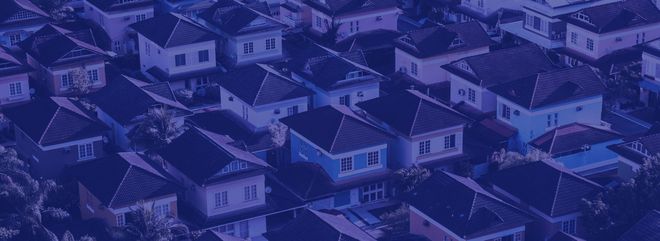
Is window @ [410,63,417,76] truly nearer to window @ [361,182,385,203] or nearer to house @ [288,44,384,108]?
house @ [288,44,384,108]

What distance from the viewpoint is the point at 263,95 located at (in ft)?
244

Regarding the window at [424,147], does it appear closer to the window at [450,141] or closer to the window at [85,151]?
the window at [450,141]

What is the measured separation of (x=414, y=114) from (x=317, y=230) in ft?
45.6

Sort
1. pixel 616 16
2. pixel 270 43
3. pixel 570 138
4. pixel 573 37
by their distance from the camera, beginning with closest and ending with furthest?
pixel 570 138
pixel 616 16
pixel 573 37
pixel 270 43

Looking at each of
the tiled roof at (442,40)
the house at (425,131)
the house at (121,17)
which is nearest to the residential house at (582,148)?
the house at (425,131)

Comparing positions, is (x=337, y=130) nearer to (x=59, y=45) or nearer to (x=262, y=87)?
(x=262, y=87)

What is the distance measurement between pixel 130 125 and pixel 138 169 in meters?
9.14

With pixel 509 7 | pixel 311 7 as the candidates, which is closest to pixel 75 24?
pixel 311 7

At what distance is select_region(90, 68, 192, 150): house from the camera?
72.0 meters

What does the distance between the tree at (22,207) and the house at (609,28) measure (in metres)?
38.1

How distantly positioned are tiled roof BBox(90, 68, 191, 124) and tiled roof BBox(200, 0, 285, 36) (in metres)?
11.7

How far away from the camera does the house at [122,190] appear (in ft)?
203

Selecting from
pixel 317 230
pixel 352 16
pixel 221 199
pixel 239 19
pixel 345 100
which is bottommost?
pixel 345 100

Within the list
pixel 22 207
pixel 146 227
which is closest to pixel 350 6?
pixel 22 207
